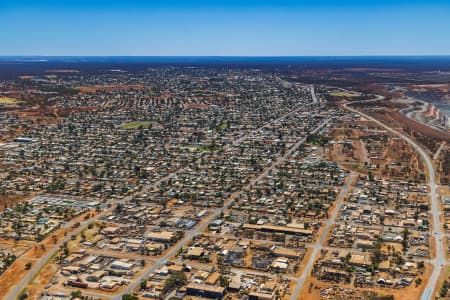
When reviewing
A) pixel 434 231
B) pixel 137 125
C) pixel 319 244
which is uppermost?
pixel 137 125

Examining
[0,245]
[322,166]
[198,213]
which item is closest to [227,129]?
[322,166]

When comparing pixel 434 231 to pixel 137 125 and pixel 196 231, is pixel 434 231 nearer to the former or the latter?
pixel 196 231

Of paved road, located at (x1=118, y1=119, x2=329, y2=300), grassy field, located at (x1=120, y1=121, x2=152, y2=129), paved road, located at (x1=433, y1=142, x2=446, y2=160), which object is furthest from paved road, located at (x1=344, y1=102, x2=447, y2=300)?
grassy field, located at (x1=120, y1=121, x2=152, y2=129)

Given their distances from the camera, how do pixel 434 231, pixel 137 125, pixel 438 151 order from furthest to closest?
1. pixel 137 125
2. pixel 438 151
3. pixel 434 231

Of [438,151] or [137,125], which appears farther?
[137,125]

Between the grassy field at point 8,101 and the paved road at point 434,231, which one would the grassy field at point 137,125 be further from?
the paved road at point 434,231

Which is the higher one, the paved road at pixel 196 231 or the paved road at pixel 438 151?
the paved road at pixel 438 151

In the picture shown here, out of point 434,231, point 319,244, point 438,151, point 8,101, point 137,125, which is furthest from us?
point 8,101

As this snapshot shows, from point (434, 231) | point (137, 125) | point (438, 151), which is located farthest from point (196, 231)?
point (137, 125)

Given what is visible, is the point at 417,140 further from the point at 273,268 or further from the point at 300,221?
the point at 273,268

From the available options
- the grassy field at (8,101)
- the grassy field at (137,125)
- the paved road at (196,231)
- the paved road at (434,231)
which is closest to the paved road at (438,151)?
the paved road at (434,231)

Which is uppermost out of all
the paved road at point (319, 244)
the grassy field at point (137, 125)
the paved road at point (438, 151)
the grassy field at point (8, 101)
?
the grassy field at point (8, 101)
